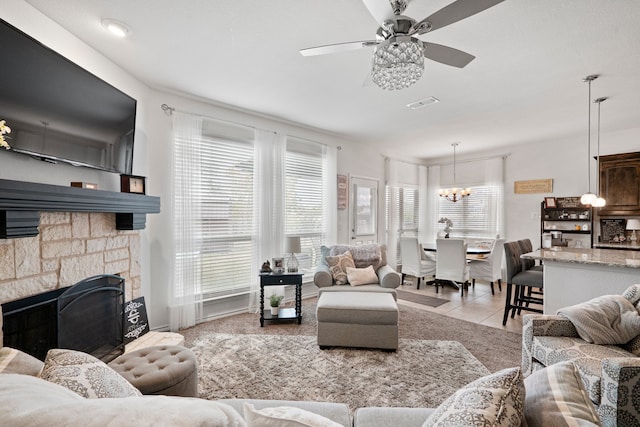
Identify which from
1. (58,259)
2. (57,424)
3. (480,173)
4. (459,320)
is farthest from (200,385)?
(480,173)

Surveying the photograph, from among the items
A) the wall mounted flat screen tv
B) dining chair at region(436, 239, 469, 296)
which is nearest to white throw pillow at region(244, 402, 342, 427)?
the wall mounted flat screen tv

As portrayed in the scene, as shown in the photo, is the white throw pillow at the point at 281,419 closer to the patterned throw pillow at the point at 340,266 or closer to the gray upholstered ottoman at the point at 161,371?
the gray upholstered ottoman at the point at 161,371

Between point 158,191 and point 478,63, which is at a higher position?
point 478,63

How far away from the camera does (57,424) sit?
0.51 m

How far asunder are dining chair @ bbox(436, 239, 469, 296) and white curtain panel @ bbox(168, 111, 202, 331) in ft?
12.2

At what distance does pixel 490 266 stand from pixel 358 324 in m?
3.20

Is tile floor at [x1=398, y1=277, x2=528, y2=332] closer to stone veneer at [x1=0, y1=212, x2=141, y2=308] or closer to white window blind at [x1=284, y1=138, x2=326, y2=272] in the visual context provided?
white window blind at [x1=284, y1=138, x2=326, y2=272]

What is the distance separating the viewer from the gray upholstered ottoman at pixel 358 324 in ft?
8.84

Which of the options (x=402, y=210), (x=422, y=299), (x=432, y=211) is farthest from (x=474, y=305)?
(x=432, y=211)

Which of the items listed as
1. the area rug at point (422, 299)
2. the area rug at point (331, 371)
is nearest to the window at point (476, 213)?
the area rug at point (422, 299)

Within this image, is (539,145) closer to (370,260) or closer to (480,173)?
(480,173)

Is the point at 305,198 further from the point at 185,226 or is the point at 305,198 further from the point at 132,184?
the point at 132,184

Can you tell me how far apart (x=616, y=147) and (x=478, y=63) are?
4.03 meters

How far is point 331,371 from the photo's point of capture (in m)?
2.41
